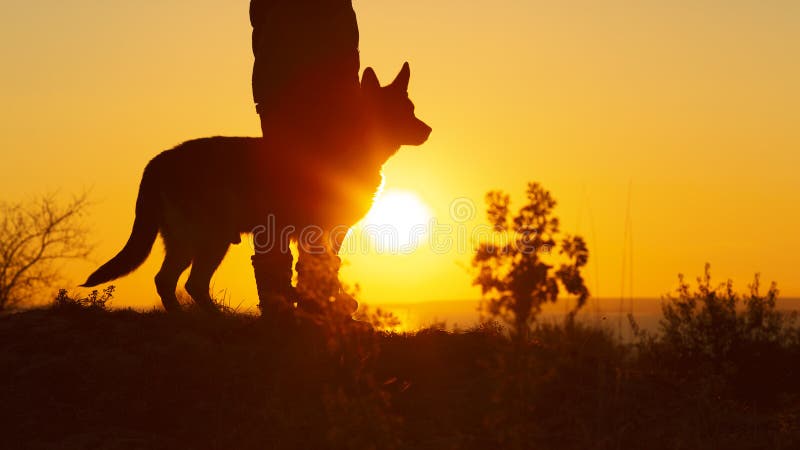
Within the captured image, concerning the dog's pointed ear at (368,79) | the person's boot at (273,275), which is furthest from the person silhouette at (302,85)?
the dog's pointed ear at (368,79)

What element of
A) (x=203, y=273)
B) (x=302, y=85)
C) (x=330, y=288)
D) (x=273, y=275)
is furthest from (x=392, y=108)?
(x=330, y=288)

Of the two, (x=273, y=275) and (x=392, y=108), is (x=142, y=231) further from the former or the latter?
(x=392, y=108)

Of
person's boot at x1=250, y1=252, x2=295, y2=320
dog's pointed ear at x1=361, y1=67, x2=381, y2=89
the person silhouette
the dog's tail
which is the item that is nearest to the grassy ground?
person's boot at x1=250, y1=252, x2=295, y2=320

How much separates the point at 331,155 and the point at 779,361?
544 cm

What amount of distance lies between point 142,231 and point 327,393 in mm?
3516

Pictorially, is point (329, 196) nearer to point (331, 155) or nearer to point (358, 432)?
point (331, 155)

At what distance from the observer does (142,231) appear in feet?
27.2

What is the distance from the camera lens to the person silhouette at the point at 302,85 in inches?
291

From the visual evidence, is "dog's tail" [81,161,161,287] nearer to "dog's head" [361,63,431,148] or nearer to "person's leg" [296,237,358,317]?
"dog's head" [361,63,431,148]

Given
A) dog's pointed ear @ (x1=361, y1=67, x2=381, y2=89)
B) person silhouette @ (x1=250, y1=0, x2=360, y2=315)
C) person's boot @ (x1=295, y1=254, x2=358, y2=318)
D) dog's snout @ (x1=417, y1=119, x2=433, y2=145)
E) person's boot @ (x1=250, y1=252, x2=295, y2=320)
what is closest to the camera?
person's boot @ (x1=295, y1=254, x2=358, y2=318)

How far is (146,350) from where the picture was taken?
6570 mm

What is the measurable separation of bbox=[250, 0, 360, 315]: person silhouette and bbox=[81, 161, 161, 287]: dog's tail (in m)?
1.39

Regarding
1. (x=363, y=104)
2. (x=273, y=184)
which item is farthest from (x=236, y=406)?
(x=363, y=104)

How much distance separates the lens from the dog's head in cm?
809
